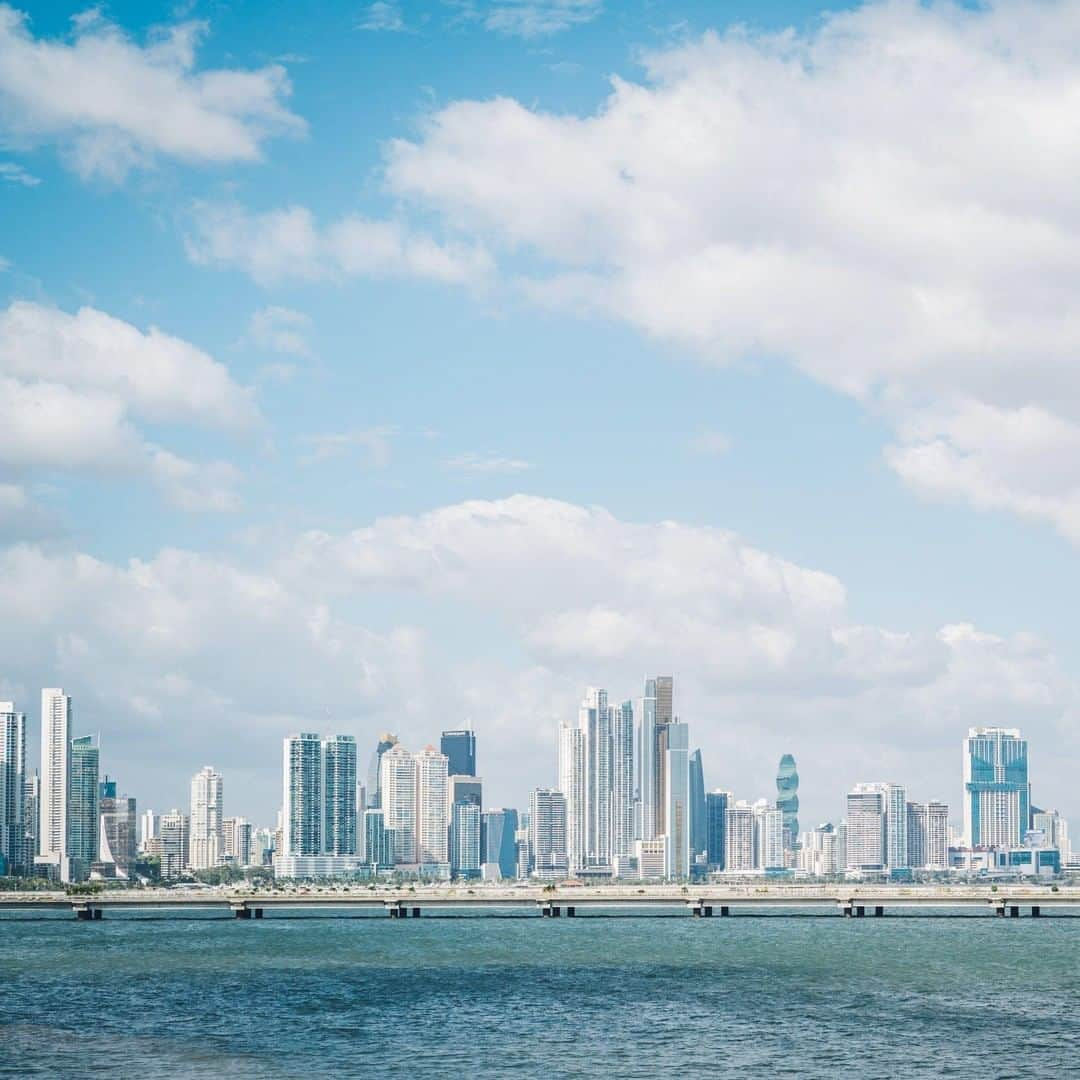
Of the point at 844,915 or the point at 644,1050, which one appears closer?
the point at 644,1050

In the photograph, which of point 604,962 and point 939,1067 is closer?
point 939,1067

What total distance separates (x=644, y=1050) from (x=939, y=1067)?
12210 mm

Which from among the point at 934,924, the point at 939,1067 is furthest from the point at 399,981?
the point at 934,924

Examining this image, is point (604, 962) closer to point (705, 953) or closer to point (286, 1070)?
point (705, 953)

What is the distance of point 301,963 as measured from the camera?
12075cm

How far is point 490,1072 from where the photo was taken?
216 feet

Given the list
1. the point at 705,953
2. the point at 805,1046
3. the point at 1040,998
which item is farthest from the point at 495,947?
the point at 805,1046

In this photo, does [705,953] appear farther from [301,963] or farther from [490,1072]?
[490,1072]

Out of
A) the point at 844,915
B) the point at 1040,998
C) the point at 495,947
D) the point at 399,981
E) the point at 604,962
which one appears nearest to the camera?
the point at 1040,998

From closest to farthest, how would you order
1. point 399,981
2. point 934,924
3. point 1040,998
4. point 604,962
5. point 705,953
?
point 1040,998 < point 399,981 < point 604,962 < point 705,953 < point 934,924

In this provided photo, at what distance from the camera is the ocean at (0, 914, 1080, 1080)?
67.8 meters

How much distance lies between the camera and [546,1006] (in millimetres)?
87875

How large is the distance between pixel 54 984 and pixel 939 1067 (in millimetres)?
59531

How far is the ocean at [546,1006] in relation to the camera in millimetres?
67812
